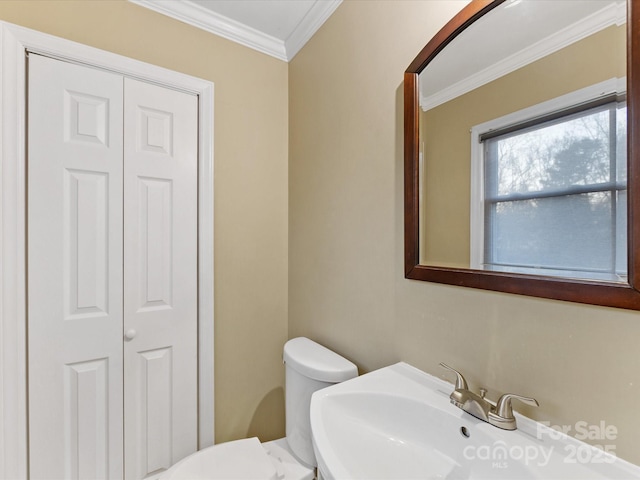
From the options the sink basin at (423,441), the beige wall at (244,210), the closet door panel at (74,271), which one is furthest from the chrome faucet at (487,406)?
the closet door panel at (74,271)

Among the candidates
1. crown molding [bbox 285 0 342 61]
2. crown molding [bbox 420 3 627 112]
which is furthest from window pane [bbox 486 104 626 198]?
crown molding [bbox 285 0 342 61]

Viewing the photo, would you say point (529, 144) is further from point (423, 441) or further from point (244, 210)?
point (244, 210)

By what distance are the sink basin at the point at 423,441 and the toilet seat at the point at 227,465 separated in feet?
1.65

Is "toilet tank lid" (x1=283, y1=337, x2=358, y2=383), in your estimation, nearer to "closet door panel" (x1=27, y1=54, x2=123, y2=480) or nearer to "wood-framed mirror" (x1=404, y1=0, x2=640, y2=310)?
"wood-framed mirror" (x1=404, y1=0, x2=640, y2=310)

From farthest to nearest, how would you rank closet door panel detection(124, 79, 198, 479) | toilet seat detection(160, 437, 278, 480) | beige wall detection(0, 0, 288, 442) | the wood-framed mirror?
beige wall detection(0, 0, 288, 442) → closet door panel detection(124, 79, 198, 479) → toilet seat detection(160, 437, 278, 480) → the wood-framed mirror

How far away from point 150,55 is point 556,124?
156cm

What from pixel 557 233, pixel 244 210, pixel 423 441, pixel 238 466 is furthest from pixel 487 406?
pixel 244 210

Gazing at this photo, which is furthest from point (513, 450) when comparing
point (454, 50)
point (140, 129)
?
point (140, 129)

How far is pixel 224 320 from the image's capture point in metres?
1.55

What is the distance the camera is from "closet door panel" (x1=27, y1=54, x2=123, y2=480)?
1150 mm

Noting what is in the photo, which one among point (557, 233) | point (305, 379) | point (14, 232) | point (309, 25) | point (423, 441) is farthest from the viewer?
point (309, 25)

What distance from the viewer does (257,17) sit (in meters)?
1.52

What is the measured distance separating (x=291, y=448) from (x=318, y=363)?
0.44 meters

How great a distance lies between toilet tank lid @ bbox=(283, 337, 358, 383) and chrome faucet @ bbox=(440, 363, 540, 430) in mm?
432
